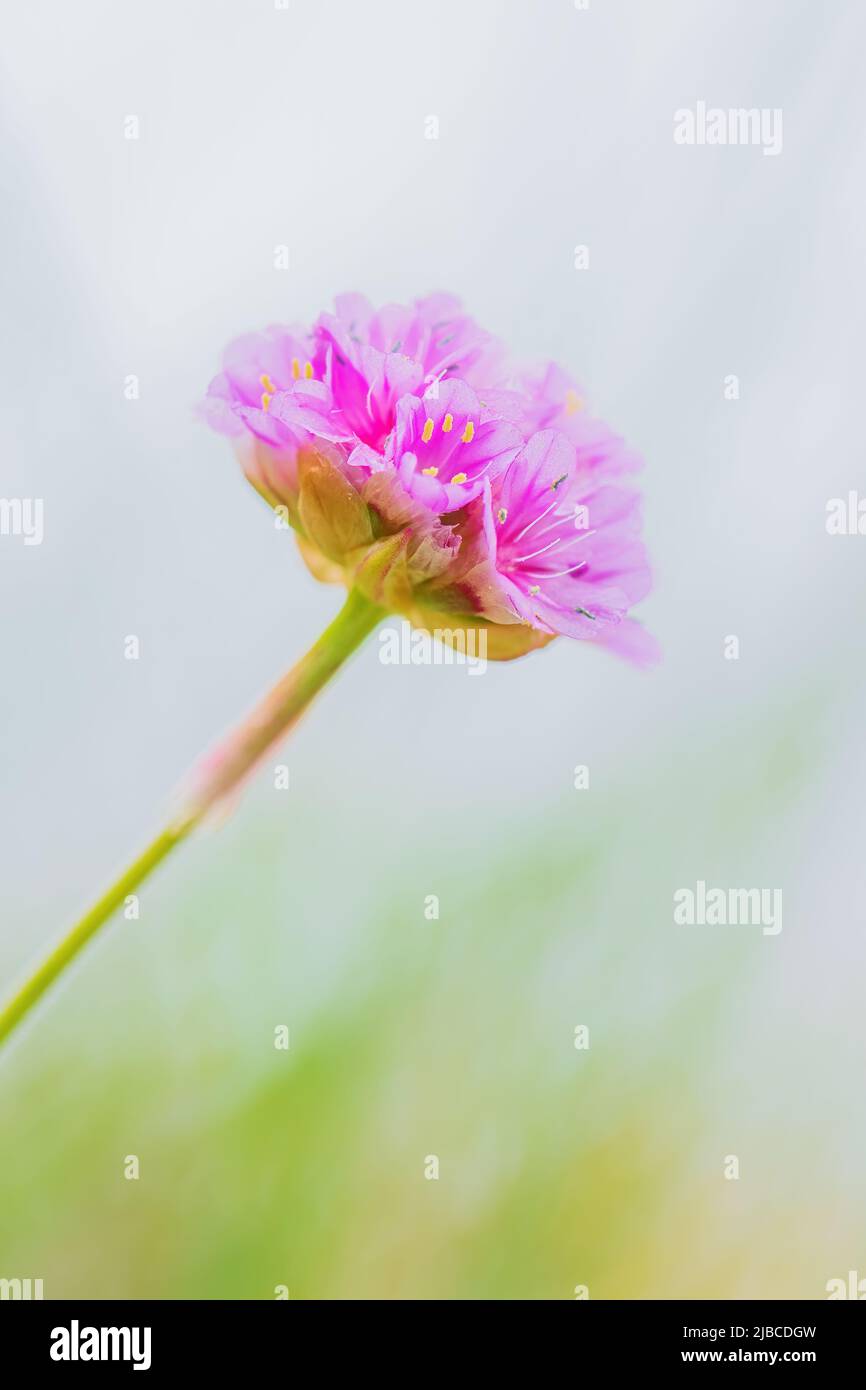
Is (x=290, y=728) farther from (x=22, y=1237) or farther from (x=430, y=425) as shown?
(x=22, y=1237)

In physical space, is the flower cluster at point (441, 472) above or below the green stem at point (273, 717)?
above

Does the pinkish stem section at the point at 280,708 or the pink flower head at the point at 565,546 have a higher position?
the pink flower head at the point at 565,546

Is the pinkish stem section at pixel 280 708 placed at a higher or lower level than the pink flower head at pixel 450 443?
lower

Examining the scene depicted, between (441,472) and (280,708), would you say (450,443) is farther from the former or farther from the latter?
(280,708)

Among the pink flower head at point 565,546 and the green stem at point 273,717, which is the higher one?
the pink flower head at point 565,546

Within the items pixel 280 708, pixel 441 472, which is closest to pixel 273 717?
pixel 280 708

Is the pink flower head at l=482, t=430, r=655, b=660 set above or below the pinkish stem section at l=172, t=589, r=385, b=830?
above

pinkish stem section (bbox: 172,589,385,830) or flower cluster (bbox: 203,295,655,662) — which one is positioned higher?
flower cluster (bbox: 203,295,655,662)

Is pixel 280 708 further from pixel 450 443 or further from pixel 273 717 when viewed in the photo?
pixel 450 443
